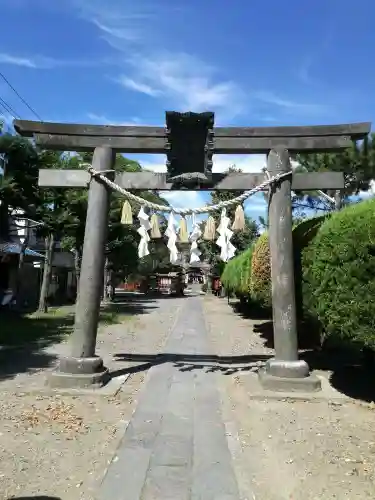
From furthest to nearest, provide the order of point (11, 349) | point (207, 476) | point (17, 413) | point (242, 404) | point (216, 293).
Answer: point (216, 293) < point (11, 349) < point (242, 404) < point (17, 413) < point (207, 476)

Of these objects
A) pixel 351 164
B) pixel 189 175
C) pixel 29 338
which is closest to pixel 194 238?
pixel 189 175

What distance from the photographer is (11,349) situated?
11203 millimetres

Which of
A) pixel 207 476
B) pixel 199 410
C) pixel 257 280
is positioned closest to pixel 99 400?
pixel 199 410

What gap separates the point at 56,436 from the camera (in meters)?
5.23

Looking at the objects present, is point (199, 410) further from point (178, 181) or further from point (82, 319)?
point (178, 181)

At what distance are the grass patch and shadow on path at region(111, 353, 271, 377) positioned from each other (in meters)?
3.20

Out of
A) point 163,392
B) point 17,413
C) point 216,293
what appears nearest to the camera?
point 17,413

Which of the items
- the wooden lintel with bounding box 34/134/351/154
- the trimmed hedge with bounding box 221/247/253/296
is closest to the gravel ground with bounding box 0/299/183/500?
the wooden lintel with bounding box 34/134/351/154

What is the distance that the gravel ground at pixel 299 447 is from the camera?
13.3 ft

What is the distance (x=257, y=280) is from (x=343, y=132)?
513 cm

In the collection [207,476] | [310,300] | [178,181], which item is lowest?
[207,476]

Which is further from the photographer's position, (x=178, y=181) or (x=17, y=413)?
(x=178, y=181)

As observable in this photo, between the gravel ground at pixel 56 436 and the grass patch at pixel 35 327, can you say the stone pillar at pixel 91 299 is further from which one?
the grass patch at pixel 35 327

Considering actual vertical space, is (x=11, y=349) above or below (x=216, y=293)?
below
